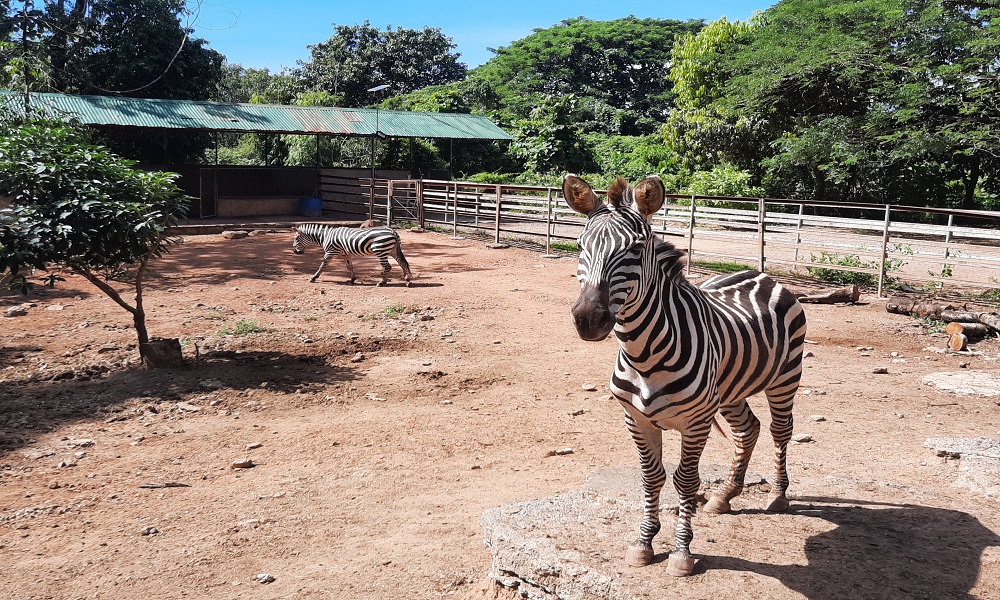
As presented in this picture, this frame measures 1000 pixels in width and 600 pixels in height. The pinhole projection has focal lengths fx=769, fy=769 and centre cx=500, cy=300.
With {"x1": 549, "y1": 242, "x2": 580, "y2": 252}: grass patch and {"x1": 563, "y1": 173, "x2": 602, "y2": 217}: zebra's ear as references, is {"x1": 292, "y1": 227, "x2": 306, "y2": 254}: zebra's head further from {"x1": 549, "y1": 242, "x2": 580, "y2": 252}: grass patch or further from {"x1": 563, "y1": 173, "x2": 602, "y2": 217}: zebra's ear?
{"x1": 563, "y1": 173, "x2": 602, "y2": 217}: zebra's ear

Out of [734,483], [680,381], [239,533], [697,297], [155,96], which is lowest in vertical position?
[239,533]

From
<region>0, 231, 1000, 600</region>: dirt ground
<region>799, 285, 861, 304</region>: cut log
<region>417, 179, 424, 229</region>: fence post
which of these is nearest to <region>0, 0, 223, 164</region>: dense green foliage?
<region>417, 179, 424, 229</region>: fence post

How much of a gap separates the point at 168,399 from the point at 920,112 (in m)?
17.9

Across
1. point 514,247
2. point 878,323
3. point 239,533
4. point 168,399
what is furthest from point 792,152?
point 239,533

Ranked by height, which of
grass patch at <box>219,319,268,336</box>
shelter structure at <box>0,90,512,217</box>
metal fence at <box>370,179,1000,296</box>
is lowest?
grass patch at <box>219,319,268,336</box>

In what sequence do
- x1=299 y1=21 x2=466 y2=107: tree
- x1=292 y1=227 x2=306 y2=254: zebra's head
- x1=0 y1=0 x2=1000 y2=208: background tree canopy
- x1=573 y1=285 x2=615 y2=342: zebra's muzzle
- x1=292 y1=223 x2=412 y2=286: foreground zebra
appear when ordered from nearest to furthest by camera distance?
x1=573 y1=285 x2=615 y2=342: zebra's muzzle, x1=292 y1=223 x2=412 y2=286: foreground zebra, x1=292 y1=227 x2=306 y2=254: zebra's head, x1=0 y1=0 x2=1000 y2=208: background tree canopy, x1=299 y1=21 x2=466 y2=107: tree

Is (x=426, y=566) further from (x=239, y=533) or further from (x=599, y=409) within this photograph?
(x=599, y=409)

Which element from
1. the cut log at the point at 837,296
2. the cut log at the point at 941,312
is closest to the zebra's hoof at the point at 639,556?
the cut log at the point at 941,312

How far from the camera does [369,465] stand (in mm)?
5305

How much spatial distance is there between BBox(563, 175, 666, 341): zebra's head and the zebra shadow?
4.36 feet

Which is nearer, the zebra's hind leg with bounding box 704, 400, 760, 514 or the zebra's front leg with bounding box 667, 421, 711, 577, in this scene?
the zebra's front leg with bounding box 667, 421, 711, 577

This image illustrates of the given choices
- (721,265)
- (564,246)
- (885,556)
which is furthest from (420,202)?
(885,556)

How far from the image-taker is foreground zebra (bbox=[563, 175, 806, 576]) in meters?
2.88

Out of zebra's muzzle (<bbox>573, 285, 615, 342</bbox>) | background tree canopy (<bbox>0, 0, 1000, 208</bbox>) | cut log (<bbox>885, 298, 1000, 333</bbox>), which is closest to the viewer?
zebra's muzzle (<bbox>573, 285, 615, 342</bbox>)
